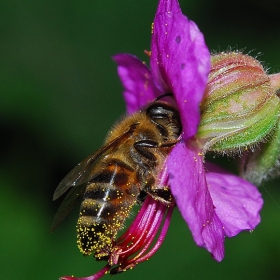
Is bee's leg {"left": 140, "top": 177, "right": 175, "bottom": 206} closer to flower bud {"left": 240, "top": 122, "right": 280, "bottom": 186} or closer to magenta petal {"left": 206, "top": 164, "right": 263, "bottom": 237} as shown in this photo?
magenta petal {"left": 206, "top": 164, "right": 263, "bottom": 237}

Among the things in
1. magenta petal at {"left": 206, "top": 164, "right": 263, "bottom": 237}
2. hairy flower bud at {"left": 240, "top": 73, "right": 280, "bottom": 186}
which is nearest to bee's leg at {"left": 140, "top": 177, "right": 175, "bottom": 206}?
magenta petal at {"left": 206, "top": 164, "right": 263, "bottom": 237}

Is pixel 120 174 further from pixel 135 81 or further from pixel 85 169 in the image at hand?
pixel 135 81

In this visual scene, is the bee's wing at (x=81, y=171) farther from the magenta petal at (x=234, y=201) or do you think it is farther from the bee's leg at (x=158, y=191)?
the magenta petal at (x=234, y=201)

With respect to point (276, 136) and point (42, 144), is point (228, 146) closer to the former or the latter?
point (276, 136)

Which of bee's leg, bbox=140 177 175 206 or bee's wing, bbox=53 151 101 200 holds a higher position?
bee's wing, bbox=53 151 101 200

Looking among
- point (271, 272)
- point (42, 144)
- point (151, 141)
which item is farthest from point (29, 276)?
point (151, 141)

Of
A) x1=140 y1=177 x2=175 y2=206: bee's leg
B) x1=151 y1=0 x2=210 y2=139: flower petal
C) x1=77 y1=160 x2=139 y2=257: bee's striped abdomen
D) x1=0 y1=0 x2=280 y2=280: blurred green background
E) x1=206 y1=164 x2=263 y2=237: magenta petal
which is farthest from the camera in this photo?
x1=0 y1=0 x2=280 y2=280: blurred green background

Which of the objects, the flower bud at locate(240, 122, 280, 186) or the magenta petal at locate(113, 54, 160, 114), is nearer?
the flower bud at locate(240, 122, 280, 186)
